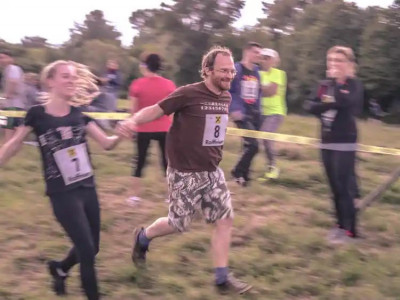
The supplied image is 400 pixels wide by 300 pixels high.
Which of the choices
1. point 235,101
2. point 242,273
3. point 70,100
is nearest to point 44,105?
point 70,100

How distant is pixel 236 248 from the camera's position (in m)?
5.53

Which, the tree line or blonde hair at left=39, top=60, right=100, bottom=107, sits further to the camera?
the tree line

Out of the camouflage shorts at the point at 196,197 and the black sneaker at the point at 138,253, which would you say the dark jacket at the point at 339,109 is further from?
the black sneaker at the point at 138,253

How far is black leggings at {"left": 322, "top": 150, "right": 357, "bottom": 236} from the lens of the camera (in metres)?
5.54

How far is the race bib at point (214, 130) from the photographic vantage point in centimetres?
442

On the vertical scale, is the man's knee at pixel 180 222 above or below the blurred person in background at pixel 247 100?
below

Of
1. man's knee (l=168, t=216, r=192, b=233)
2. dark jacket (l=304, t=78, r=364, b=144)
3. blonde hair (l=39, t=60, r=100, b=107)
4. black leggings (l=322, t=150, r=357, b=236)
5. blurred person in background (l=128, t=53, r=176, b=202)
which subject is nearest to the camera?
blonde hair (l=39, t=60, r=100, b=107)

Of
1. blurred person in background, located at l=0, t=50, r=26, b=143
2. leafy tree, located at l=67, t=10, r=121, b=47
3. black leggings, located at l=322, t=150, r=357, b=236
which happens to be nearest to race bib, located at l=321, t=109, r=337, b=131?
black leggings, located at l=322, t=150, r=357, b=236

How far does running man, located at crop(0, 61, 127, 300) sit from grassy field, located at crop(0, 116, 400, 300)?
682mm

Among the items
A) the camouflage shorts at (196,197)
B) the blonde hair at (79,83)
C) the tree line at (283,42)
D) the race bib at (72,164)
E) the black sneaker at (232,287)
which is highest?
the tree line at (283,42)

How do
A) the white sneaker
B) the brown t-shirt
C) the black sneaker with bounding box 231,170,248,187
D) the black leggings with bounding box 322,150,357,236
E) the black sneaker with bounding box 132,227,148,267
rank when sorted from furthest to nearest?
the black sneaker with bounding box 231,170,248,187
the white sneaker
the black leggings with bounding box 322,150,357,236
the black sneaker with bounding box 132,227,148,267
the brown t-shirt

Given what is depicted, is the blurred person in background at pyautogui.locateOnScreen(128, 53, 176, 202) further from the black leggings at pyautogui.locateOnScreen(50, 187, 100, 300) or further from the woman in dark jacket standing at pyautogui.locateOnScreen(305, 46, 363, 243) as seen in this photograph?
the black leggings at pyautogui.locateOnScreen(50, 187, 100, 300)

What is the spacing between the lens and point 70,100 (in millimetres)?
4051

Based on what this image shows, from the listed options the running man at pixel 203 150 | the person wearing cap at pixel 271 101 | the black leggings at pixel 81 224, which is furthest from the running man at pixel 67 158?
the person wearing cap at pixel 271 101
